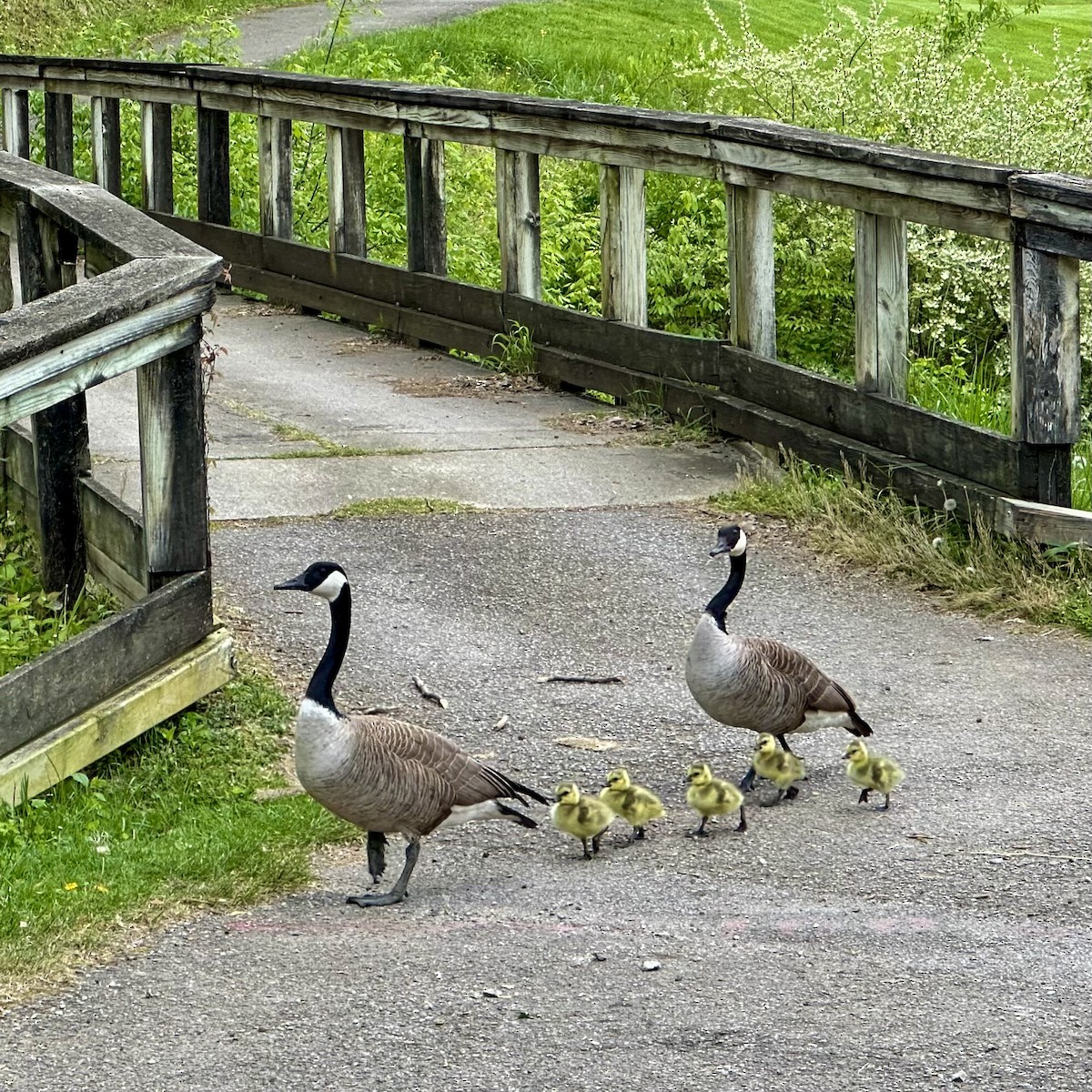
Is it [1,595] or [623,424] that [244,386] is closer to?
[623,424]

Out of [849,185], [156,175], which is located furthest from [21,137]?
[849,185]

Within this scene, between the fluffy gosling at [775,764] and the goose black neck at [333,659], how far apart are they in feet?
3.98

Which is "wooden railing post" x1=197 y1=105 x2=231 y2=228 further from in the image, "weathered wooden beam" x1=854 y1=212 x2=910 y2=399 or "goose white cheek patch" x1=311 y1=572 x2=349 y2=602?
"goose white cheek patch" x1=311 y1=572 x2=349 y2=602

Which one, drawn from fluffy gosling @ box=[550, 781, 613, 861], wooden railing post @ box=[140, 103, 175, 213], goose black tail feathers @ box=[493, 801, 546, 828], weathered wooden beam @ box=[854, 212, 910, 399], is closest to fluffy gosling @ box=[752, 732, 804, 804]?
fluffy gosling @ box=[550, 781, 613, 861]

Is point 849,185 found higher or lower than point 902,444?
higher

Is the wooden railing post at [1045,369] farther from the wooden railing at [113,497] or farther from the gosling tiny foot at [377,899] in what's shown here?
the gosling tiny foot at [377,899]

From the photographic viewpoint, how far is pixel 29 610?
6.45m

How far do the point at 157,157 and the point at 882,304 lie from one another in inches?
315

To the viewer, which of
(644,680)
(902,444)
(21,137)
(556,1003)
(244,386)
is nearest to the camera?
(556,1003)

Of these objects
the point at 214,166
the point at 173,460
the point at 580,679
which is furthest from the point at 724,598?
the point at 214,166

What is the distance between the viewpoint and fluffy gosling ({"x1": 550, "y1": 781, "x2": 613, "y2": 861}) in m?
4.78

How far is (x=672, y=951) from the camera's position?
4301 mm

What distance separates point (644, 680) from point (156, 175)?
912 centimetres

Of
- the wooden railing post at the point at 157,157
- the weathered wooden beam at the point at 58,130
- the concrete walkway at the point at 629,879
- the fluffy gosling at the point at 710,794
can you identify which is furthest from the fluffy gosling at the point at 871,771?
the weathered wooden beam at the point at 58,130
